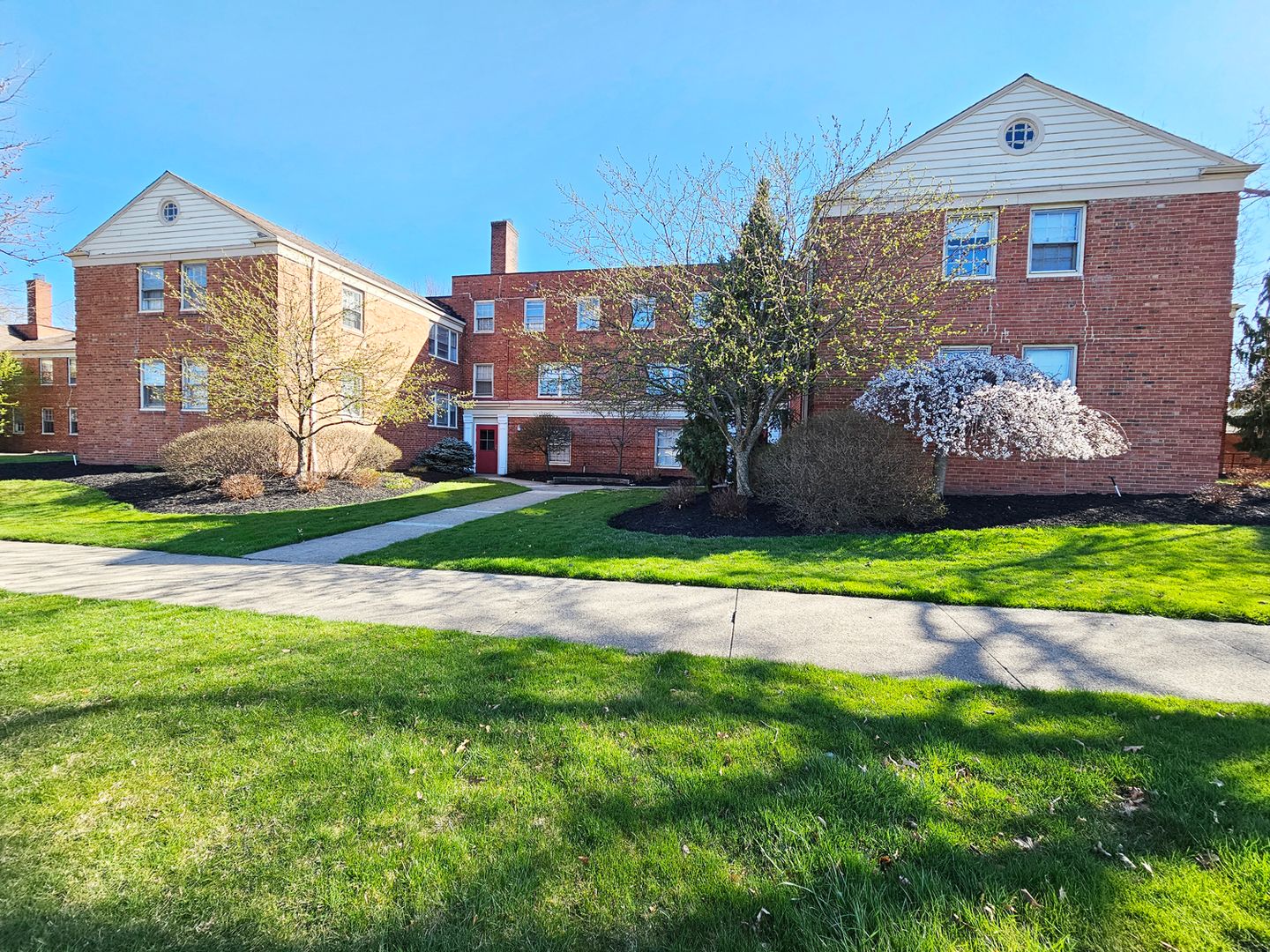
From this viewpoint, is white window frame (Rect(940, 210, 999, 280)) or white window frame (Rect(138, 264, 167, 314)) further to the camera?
white window frame (Rect(138, 264, 167, 314))

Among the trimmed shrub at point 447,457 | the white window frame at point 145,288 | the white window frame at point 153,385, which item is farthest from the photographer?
the trimmed shrub at point 447,457

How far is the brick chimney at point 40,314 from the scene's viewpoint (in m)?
29.5

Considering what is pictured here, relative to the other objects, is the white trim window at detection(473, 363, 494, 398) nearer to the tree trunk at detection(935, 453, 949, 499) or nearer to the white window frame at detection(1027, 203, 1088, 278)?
the tree trunk at detection(935, 453, 949, 499)

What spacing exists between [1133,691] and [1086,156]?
12902 mm

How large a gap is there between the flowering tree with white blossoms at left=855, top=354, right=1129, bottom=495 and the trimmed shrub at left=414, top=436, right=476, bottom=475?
1594 centimetres

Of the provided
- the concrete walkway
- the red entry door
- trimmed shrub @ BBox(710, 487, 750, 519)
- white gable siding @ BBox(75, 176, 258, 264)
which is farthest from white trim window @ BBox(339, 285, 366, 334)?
trimmed shrub @ BBox(710, 487, 750, 519)

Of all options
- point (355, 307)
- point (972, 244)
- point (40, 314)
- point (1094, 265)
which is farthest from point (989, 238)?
point (40, 314)

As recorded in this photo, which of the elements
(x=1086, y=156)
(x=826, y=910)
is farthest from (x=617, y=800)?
(x=1086, y=156)

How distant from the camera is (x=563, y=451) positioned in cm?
2378

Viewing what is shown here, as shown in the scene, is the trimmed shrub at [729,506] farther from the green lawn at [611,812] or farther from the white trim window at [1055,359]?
the white trim window at [1055,359]

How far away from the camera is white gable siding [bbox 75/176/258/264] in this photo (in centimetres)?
1672

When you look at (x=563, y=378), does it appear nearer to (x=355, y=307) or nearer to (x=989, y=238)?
(x=989, y=238)

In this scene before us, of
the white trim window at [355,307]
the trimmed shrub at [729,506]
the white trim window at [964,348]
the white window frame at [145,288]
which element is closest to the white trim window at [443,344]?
the white trim window at [355,307]

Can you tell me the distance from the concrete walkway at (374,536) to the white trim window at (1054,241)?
12.6m
